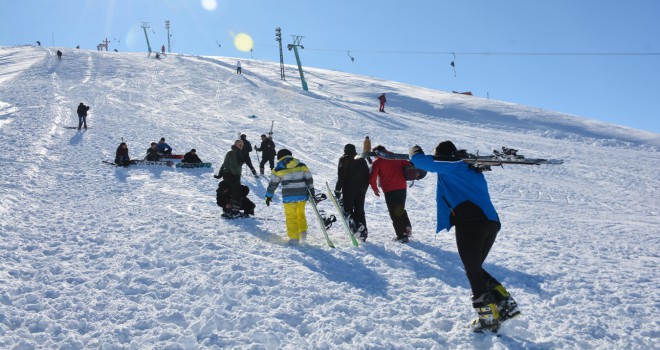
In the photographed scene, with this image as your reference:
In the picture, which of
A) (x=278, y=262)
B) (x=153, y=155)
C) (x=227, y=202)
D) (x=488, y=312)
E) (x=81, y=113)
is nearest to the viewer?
(x=488, y=312)

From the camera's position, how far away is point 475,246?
4211 millimetres

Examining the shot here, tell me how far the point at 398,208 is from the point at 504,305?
3.73 metres

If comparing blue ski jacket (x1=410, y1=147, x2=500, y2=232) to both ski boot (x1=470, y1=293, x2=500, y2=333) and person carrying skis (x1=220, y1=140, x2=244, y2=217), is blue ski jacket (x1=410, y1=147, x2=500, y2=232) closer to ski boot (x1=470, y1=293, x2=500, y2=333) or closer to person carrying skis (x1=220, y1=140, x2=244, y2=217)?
ski boot (x1=470, y1=293, x2=500, y2=333)

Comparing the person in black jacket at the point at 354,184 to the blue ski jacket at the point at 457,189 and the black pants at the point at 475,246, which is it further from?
the black pants at the point at 475,246

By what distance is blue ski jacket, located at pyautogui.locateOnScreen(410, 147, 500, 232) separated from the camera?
4266 mm

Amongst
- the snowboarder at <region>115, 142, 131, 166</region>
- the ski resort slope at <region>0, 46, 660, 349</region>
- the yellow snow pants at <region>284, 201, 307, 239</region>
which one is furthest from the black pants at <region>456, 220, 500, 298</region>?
the snowboarder at <region>115, 142, 131, 166</region>

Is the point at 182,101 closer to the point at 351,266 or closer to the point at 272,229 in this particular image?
the point at 272,229

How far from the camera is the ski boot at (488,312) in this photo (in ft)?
13.8

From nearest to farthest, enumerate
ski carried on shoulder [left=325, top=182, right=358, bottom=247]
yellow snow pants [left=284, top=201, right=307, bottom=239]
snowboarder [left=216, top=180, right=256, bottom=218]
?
1. ski carried on shoulder [left=325, top=182, right=358, bottom=247]
2. yellow snow pants [left=284, top=201, right=307, bottom=239]
3. snowboarder [left=216, top=180, right=256, bottom=218]

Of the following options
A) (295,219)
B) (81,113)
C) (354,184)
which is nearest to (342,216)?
(354,184)

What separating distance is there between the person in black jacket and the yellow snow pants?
2.40 feet

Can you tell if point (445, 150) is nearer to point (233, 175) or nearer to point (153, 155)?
point (233, 175)

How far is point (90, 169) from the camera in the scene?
13906 millimetres

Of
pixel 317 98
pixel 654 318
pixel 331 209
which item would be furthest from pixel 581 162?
pixel 317 98
